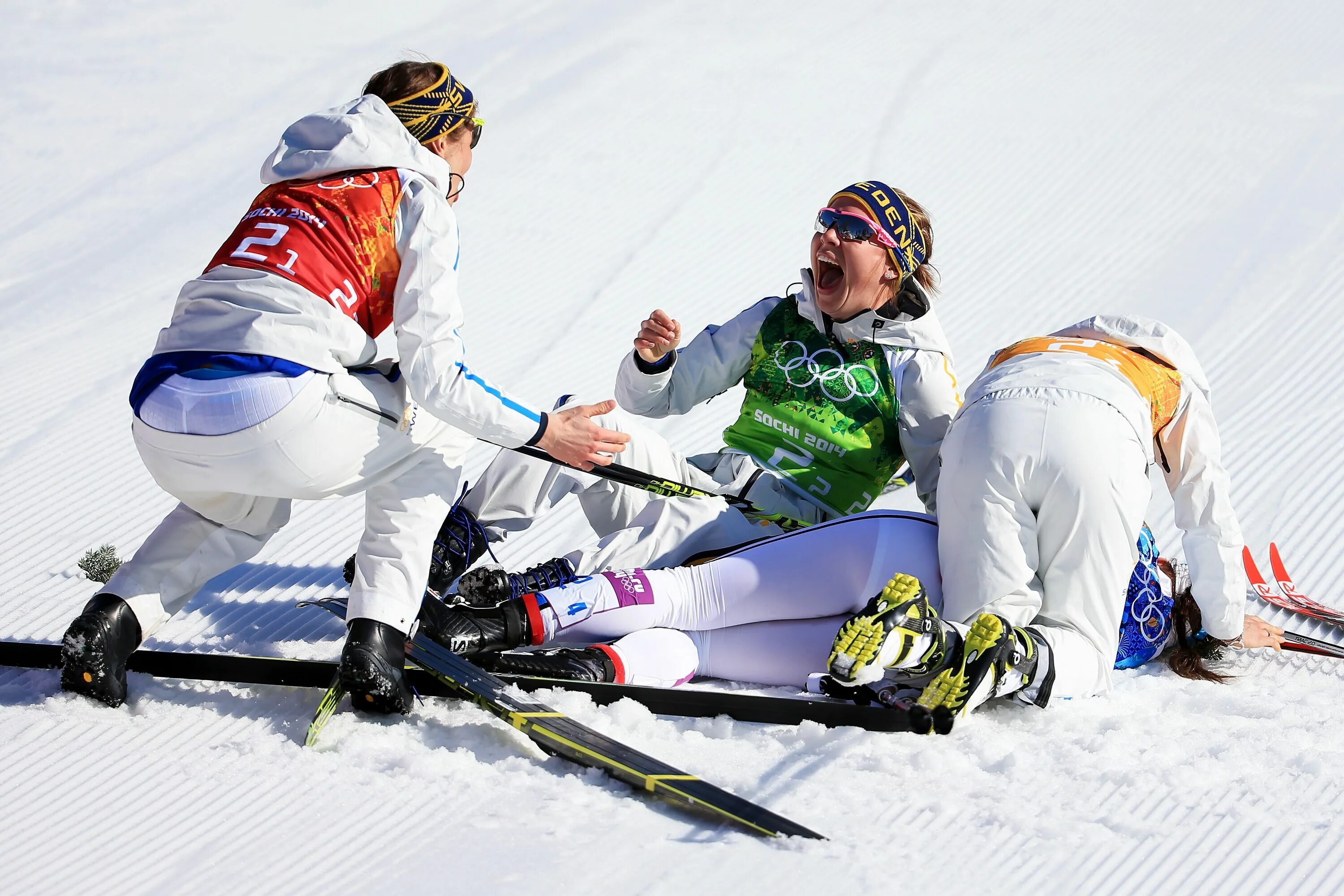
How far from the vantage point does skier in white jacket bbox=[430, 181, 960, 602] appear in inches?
121

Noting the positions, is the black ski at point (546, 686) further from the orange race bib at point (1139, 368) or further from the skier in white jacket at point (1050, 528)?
the orange race bib at point (1139, 368)

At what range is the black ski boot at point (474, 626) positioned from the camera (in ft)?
8.82

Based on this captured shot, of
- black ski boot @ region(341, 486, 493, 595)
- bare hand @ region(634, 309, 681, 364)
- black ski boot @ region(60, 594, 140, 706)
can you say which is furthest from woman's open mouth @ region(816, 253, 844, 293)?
black ski boot @ region(60, 594, 140, 706)

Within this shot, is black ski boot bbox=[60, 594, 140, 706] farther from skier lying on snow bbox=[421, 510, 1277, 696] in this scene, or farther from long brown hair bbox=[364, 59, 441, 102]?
long brown hair bbox=[364, 59, 441, 102]

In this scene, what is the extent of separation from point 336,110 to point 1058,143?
15.8ft

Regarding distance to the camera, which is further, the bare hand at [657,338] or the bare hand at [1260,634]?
the bare hand at [657,338]

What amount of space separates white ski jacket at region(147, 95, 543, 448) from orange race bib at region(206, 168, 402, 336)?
22mm

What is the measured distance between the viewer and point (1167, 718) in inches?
103

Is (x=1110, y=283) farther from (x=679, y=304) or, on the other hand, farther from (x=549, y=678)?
(x=549, y=678)

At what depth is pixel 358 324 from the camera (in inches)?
98.6

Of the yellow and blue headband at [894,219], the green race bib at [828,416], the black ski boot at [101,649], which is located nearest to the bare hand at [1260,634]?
the green race bib at [828,416]

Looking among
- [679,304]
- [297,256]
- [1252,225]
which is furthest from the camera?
[1252,225]

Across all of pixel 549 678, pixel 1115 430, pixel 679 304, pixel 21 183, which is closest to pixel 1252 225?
pixel 679 304

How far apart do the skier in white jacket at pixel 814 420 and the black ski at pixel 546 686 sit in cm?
48
